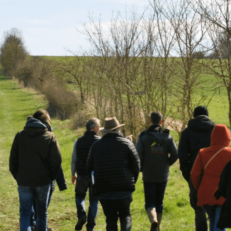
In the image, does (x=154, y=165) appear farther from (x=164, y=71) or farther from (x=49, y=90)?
(x=49, y=90)

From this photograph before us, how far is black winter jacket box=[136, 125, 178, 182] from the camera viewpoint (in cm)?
633

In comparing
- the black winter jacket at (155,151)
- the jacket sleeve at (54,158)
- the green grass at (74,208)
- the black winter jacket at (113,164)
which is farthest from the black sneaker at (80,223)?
the black winter jacket at (113,164)

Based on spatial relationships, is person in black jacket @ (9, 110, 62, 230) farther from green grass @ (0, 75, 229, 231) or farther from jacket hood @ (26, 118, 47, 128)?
green grass @ (0, 75, 229, 231)

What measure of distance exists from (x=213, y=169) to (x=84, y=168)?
7.91 feet

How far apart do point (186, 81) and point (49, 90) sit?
1098 inches

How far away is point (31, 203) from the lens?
19.0 ft

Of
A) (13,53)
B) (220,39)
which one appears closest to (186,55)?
(220,39)

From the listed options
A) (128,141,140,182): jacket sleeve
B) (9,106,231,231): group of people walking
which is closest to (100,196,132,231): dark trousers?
(9,106,231,231): group of people walking

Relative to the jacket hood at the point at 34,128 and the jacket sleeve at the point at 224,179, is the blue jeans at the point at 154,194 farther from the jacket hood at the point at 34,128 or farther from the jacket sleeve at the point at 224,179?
the jacket sleeve at the point at 224,179

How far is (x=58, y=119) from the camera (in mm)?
31625

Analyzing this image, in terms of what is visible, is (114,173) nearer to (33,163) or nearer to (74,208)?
(33,163)

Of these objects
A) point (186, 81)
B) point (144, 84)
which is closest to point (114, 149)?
point (186, 81)

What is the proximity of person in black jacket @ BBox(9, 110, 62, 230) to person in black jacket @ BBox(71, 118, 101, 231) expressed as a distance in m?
0.79

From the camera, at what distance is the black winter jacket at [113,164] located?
16.8 feet
